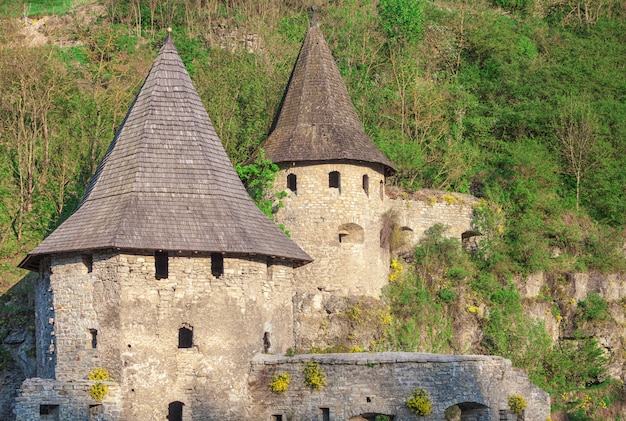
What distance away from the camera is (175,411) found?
87.1 feet

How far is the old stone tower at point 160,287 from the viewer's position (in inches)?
989

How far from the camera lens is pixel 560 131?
143 feet

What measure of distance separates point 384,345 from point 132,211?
10135 mm

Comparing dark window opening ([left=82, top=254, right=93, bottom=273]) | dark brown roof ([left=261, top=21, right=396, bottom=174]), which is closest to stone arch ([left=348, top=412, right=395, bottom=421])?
dark window opening ([left=82, top=254, right=93, bottom=273])

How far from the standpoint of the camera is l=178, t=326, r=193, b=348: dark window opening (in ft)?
87.2

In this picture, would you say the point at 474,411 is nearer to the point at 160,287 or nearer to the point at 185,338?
the point at 185,338

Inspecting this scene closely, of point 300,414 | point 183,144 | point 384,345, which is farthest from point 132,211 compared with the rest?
point 384,345

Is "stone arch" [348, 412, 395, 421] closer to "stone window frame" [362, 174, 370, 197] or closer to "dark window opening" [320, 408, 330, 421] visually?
"dark window opening" [320, 408, 330, 421]

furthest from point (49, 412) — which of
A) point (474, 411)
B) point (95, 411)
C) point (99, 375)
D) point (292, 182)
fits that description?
point (292, 182)

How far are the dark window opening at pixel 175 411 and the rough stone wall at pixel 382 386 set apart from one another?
187cm

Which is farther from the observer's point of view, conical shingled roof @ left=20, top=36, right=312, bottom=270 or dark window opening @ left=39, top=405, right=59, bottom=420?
conical shingled roof @ left=20, top=36, right=312, bottom=270

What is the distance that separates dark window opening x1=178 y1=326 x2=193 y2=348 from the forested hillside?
8.19 m

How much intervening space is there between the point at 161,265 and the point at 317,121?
9823 mm

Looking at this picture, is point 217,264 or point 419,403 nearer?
point 419,403
